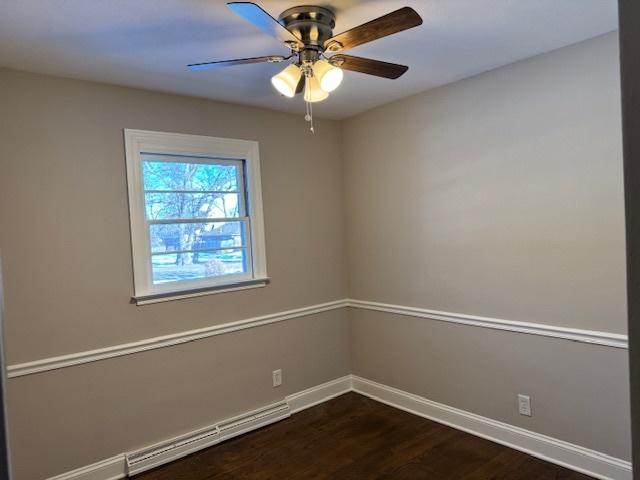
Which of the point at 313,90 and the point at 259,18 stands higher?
the point at 259,18

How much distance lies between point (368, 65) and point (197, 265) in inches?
73.6

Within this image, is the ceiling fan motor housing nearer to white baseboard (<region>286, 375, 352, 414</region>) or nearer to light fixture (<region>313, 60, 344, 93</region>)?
light fixture (<region>313, 60, 344, 93</region>)

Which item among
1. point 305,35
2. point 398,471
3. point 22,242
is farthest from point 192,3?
point 398,471

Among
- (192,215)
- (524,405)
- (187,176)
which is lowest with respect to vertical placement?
(524,405)

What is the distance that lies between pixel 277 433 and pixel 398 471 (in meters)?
0.96

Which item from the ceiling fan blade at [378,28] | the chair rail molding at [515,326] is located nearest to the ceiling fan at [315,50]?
the ceiling fan blade at [378,28]

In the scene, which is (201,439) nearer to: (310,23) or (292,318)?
(292,318)

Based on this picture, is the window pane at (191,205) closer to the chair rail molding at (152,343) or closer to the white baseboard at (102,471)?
the chair rail molding at (152,343)

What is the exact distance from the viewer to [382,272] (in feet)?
12.0

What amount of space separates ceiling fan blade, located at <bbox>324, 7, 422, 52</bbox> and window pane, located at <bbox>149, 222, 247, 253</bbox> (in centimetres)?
170

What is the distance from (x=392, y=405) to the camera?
11.7ft

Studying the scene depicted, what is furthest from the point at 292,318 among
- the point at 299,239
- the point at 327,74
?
the point at 327,74

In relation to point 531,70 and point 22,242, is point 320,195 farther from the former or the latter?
point 22,242

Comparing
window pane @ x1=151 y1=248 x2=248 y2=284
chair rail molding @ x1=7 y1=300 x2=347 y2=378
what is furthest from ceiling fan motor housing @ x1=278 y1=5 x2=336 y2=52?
chair rail molding @ x1=7 y1=300 x2=347 y2=378
